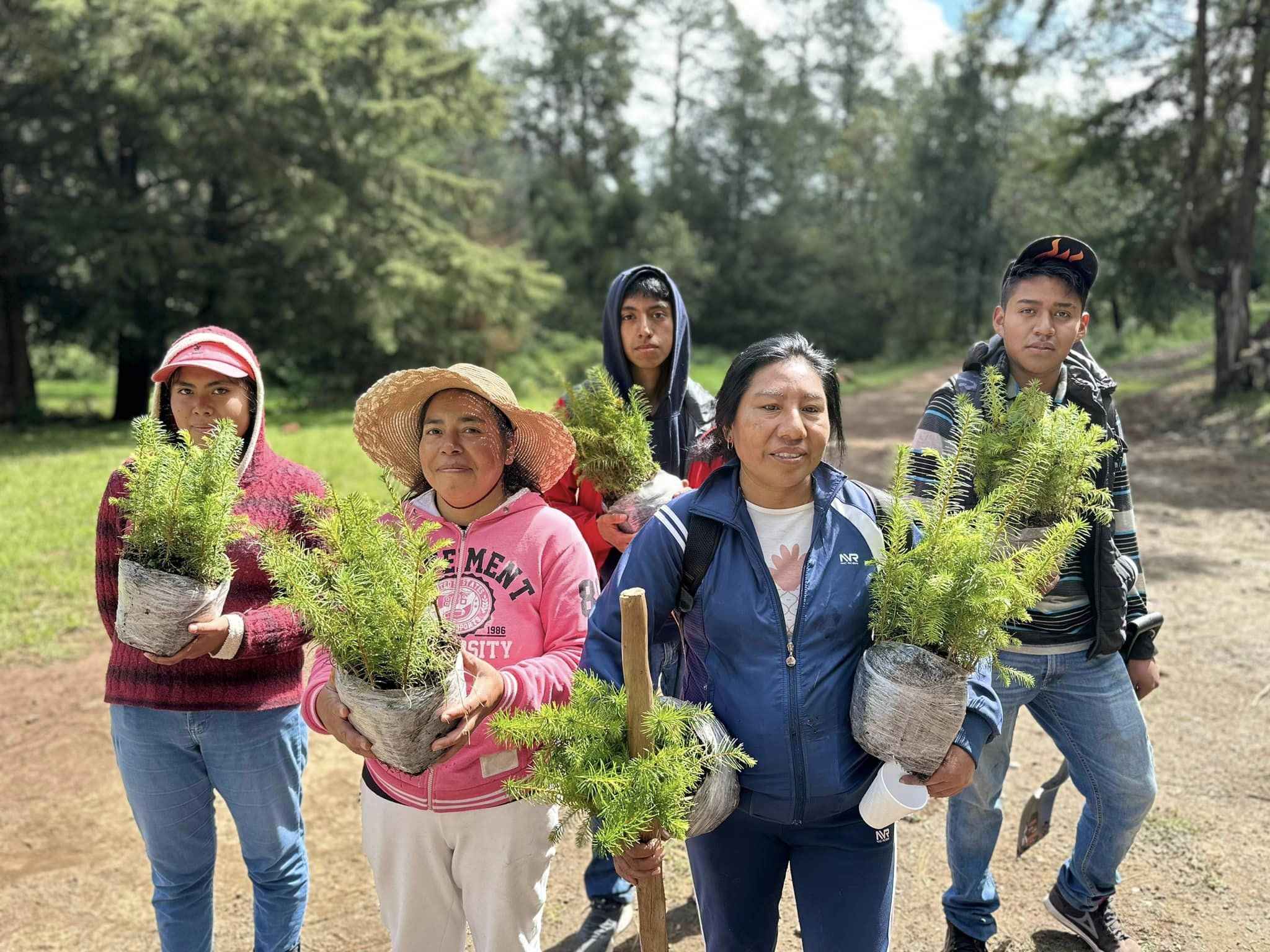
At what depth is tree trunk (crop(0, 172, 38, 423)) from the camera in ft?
60.2

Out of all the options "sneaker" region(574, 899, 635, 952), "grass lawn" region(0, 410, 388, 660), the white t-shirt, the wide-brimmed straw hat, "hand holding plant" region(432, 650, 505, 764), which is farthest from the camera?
"grass lawn" region(0, 410, 388, 660)

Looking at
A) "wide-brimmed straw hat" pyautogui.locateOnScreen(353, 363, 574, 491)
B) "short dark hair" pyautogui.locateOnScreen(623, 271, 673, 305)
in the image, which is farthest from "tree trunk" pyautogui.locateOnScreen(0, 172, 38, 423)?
"wide-brimmed straw hat" pyautogui.locateOnScreen(353, 363, 574, 491)

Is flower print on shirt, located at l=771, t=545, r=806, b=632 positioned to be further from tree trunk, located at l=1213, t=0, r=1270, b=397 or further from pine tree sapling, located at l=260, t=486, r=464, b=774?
tree trunk, located at l=1213, t=0, r=1270, b=397

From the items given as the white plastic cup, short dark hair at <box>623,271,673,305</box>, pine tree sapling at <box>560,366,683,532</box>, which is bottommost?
the white plastic cup

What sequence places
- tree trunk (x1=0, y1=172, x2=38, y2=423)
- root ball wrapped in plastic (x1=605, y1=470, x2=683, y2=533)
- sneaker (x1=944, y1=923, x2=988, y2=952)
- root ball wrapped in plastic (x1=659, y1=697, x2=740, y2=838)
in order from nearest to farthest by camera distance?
root ball wrapped in plastic (x1=659, y1=697, x2=740, y2=838)
root ball wrapped in plastic (x1=605, y1=470, x2=683, y2=533)
sneaker (x1=944, y1=923, x2=988, y2=952)
tree trunk (x1=0, y1=172, x2=38, y2=423)

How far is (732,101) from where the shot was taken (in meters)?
44.3

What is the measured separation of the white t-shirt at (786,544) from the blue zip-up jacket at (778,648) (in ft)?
0.11

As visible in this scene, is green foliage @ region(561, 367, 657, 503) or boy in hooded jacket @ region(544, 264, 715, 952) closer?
green foliage @ region(561, 367, 657, 503)

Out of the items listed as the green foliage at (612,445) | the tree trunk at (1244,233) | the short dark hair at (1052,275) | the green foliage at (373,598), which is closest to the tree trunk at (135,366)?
the green foliage at (612,445)

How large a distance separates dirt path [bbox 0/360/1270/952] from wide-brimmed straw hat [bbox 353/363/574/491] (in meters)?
1.58

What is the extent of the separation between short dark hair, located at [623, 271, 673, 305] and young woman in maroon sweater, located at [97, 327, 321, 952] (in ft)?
4.74

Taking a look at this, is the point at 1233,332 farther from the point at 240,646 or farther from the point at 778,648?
the point at 240,646

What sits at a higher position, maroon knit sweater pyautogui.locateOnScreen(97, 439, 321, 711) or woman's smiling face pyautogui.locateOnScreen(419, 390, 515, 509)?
woman's smiling face pyautogui.locateOnScreen(419, 390, 515, 509)

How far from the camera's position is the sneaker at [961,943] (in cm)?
323
